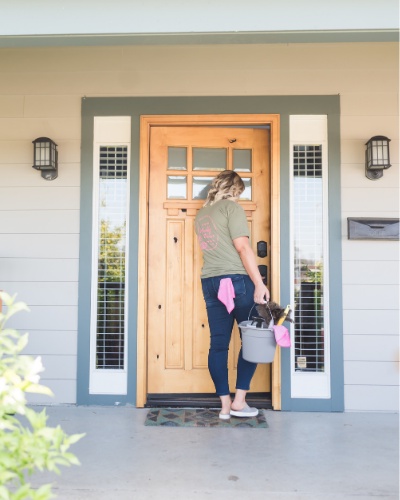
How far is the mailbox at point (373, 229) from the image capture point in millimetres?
2994

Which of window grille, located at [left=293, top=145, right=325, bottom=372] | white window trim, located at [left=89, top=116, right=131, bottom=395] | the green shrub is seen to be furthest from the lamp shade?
the green shrub

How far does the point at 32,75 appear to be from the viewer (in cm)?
315

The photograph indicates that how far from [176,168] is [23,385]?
231 cm

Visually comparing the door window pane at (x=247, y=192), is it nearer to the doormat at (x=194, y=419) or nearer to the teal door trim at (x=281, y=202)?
the teal door trim at (x=281, y=202)

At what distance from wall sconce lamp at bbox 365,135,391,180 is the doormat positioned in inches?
70.2

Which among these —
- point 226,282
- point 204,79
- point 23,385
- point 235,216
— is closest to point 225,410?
point 226,282

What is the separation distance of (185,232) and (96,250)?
0.63 m

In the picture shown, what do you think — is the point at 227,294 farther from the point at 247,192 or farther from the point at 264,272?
the point at 247,192

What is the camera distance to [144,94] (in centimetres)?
311

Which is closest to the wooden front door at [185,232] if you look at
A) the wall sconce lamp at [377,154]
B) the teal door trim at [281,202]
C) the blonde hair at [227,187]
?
the teal door trim at [281,202]

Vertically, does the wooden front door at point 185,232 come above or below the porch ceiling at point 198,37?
below

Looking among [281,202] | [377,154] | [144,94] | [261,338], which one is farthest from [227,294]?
[144,94]

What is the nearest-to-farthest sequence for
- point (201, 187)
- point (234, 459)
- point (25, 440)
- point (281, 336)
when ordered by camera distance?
point (25, 440), point (234, 459), point (281, 336), point (201, 187)

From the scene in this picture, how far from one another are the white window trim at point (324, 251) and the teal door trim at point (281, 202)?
29 millimetres
